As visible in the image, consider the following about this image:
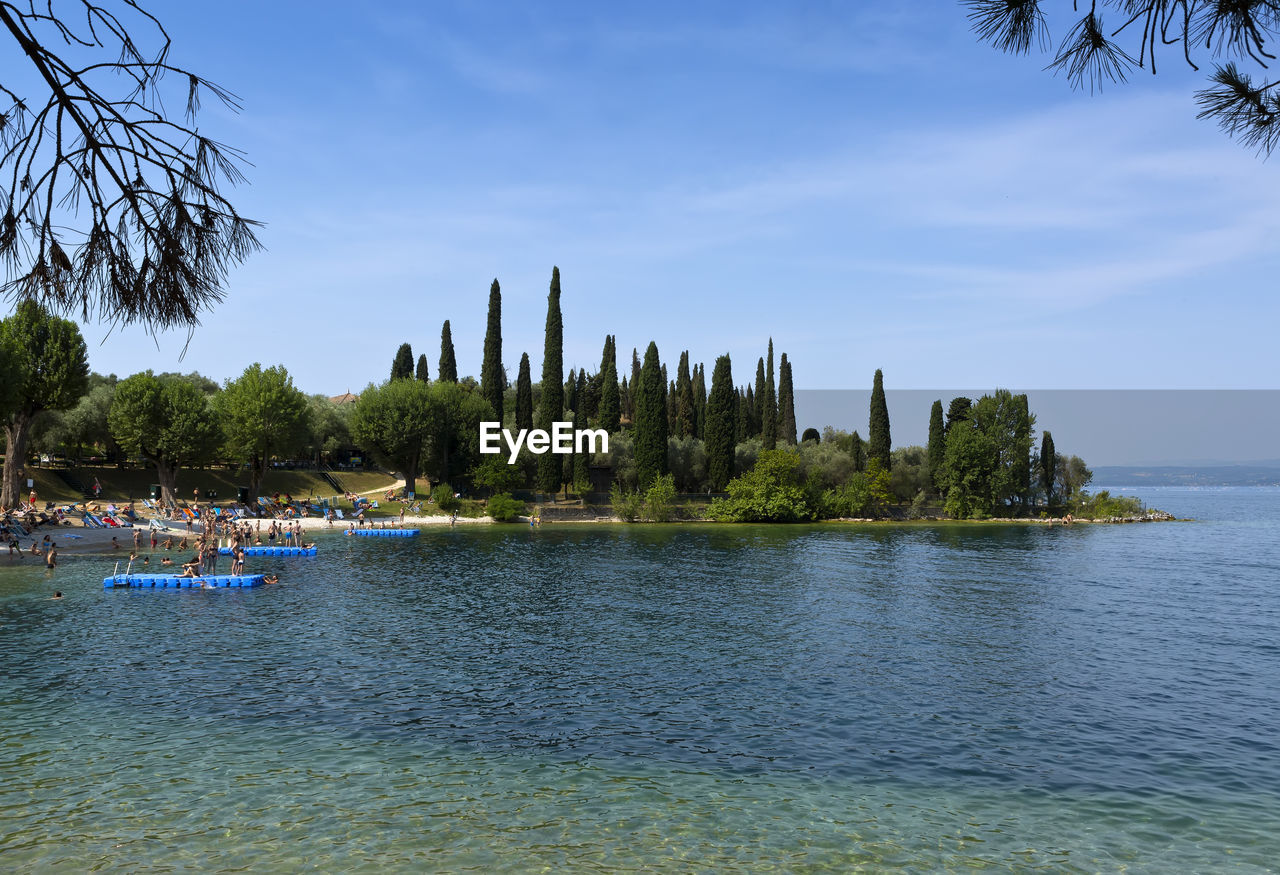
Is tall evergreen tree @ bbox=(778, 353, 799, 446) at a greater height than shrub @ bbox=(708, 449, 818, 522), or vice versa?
tall evergreen tree @ bbox=(778, 353, 799, 446)

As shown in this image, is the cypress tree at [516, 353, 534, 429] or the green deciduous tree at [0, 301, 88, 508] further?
the cypress tree at [516, 353, 534, 429]

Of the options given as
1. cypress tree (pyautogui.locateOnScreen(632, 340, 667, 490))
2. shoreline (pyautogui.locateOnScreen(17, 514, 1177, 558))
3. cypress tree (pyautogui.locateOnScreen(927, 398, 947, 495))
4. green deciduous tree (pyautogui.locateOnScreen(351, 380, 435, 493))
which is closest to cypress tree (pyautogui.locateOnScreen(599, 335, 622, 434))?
cypress tree (pyautogui.locateOnScreen(632, 340, 667, 490))

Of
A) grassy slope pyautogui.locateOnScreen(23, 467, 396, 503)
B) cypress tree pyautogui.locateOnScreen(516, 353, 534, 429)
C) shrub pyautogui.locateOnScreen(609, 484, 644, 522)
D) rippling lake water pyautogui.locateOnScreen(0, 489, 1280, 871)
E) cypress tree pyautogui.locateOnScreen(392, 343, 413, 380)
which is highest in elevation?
cypress tree pyautogui.locateOnScreen(392, 343, 413, 380)

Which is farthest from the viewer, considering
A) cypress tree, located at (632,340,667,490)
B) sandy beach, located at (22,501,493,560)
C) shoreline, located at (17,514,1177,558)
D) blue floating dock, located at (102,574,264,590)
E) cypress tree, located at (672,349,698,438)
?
cypress tree, located at (672,349,698,438)

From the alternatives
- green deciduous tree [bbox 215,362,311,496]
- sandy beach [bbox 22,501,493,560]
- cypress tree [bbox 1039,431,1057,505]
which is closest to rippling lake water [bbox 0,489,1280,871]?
sandy beach [bbox 22,501,493,560]

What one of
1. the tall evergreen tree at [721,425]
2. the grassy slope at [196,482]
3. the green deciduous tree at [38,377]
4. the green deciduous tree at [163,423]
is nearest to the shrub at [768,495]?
the tall evergreen tree at [721,425]

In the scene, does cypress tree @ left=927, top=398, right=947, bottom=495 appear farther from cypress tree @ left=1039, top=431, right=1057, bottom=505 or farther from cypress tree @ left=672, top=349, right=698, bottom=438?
cypress tree @ left=672, top=349, right=698, bottom=438

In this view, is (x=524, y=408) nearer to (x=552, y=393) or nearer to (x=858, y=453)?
(x=552, y=393)

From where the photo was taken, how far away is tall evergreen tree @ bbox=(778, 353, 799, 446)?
339 ft

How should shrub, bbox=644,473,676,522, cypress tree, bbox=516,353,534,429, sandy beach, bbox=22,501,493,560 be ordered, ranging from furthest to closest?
cypress tree, bbox=516,353,534,429
shrub, bbox=644,473,676,522
sandy beach, bbox=22,501,493,560

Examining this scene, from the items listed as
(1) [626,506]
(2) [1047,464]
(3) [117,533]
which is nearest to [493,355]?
(1) [626,506]

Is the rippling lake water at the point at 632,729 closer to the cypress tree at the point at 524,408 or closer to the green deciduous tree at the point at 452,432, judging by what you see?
the green deciduous tree at the point at 452,432

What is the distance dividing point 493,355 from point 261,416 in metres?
22.8

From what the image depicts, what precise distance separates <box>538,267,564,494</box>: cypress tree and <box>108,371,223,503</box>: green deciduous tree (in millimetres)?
28553
